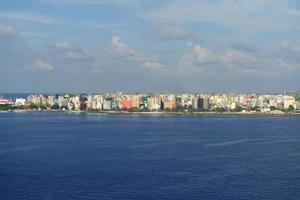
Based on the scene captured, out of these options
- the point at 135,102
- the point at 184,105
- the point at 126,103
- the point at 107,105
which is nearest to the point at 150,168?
the point at 184,105

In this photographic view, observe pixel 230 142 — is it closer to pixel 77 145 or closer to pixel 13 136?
pixel 77 145

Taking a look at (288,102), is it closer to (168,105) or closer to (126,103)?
(168,105)

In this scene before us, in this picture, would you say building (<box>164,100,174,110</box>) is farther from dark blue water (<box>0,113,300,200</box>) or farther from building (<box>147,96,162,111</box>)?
dark blue water (<box>0,113,300,200</box>)

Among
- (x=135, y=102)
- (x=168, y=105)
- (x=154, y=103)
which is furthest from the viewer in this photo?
(x=135, y=102)

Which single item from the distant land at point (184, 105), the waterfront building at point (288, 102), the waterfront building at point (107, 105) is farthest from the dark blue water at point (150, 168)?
the waterfront building at point (107, 105)

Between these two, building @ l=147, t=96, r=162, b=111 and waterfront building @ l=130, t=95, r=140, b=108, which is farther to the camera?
waterfront building @ l=130, t=95, r=140, b=108

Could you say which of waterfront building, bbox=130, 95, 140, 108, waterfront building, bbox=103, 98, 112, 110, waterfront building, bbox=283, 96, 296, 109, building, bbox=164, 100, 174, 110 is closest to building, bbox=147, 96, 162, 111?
building, bbox=164, 100, 174, 110

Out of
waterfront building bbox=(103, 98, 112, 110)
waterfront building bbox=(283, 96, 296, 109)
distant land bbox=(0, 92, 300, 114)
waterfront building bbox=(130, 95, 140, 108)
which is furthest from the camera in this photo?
waterfront building bbox=(103, 98, 112, 110)

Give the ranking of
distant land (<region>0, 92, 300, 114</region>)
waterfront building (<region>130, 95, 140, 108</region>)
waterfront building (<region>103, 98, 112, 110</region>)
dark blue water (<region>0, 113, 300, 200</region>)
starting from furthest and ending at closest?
1. waterfront building (<region>103, 98, 112, 110</region>)
2. waterfront building (<region>130, 95, 140, 108</region>)
3. distant land (<region>0, 92, 300, 114</region>)
4. dark blue water (<region>0, 113, 300, 200</region>)

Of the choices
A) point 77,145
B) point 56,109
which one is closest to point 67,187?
point 77,145

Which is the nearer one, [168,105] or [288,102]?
[288,102]
